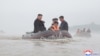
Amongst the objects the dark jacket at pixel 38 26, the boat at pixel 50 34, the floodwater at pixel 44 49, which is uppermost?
the dark jacket at pixel 38 26

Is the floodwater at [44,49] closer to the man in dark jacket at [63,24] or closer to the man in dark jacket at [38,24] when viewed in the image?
the man in dark jacket at [38,24]

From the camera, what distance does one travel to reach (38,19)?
23.5m

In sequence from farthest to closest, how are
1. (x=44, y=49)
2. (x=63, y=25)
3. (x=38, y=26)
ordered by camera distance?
(x=63, y=25) → (x=38, y=26) → (x=44, y=49)

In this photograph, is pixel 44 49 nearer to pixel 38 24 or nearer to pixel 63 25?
pixel 38 24

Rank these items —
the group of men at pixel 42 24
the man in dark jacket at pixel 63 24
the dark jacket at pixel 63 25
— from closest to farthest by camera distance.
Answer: the group of men at pixel 42 24
the man in dark jacket at pixel 63 24
the dark jacket at pixel 63 25

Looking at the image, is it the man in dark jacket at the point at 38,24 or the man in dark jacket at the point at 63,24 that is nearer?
the man in dark jacket at the point at 38,24

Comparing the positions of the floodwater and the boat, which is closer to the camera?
the floodwater

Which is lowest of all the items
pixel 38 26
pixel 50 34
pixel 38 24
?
pixel 50 34

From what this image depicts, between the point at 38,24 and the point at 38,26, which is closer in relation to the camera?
the point at 38,24

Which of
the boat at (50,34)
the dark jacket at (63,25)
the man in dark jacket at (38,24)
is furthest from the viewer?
the dark jacket at (63,25)

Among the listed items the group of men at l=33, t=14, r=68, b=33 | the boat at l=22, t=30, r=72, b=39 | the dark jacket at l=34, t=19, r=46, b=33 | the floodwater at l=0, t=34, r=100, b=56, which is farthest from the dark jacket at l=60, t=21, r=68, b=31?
the floodwater at l=0, t=34, r=100, b=56

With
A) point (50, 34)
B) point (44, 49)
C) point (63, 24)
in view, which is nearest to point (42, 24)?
point (50, 34)

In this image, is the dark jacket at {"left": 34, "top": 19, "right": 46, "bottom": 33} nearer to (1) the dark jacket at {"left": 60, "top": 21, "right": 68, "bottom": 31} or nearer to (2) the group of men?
(2) the group of men

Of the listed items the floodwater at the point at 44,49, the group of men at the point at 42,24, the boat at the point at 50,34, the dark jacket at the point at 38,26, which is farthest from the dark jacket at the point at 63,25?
the floodwater at the point at 44,49
